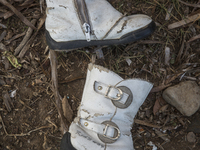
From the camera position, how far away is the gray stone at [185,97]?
6.50 feet

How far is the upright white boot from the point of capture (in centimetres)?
165

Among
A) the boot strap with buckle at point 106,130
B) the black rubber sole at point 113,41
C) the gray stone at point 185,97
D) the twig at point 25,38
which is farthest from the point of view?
the twig at point 25,38

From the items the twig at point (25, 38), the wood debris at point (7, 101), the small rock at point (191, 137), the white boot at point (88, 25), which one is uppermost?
the white boot at point (88, 25)

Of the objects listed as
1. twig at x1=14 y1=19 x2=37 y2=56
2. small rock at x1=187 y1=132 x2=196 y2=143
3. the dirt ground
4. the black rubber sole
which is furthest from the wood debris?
small rock at x1=187 y1=132 x2=196 y2=143

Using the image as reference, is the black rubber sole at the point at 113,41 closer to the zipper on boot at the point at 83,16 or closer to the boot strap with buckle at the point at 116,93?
the zipper on boot at the point at 83,16

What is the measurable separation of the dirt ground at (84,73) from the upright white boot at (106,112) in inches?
14.7

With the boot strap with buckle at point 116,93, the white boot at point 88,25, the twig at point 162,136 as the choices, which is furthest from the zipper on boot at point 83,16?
the twig at point 162,136

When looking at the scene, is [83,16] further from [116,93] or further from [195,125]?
[195,125]

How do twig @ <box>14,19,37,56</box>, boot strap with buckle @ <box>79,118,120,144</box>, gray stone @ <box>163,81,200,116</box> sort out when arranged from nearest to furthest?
boot strap with buckle @ <box>79,118,120,144</box> → gray stone @ <box>163,81,200,116</box> → twig @ <box>14,19,37,56</box>

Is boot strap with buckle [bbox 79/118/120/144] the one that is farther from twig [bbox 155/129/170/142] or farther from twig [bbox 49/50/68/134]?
twig [bbox 155/129/170/142]

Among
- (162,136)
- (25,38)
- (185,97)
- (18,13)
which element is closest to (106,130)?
(162,136)

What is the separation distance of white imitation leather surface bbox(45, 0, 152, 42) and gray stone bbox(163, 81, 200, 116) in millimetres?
831

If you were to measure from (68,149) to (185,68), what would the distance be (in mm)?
1598

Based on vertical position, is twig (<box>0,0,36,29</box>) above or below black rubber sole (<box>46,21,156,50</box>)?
above
